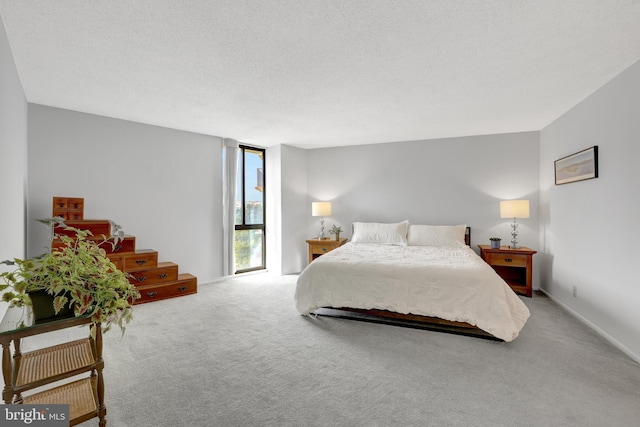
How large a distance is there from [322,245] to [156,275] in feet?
8.74

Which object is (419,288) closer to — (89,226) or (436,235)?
(436,235)

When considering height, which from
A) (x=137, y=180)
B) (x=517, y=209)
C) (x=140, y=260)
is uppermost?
(x=137, y=180)

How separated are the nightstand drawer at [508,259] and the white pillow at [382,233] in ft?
4.10

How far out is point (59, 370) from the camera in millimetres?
1490

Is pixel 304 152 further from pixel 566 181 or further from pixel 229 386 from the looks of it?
pixel 229 386

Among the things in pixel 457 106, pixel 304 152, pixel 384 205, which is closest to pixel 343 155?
pixel 304 152

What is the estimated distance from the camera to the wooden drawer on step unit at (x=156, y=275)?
13.0 ft

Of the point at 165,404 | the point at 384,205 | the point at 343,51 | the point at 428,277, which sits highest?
the point at 343,51

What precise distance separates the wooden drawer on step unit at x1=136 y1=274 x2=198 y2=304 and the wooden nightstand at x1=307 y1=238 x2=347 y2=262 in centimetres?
206

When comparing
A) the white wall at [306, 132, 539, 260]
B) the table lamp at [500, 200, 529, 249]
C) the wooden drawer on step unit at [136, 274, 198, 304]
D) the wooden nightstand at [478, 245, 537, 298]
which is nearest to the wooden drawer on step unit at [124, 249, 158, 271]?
the wooden drawer on step unit at [136, 274, 198, 304]

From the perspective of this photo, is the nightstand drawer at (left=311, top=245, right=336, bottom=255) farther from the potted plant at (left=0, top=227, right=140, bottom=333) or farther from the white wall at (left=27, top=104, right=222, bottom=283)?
the potted plant at (left=0, top=227, right=140, bottom=333)

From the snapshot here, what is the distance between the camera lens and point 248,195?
5.77m

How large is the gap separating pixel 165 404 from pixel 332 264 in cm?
199

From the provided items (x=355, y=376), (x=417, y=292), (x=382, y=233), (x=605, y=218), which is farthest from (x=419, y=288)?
(x=382, y=233)
